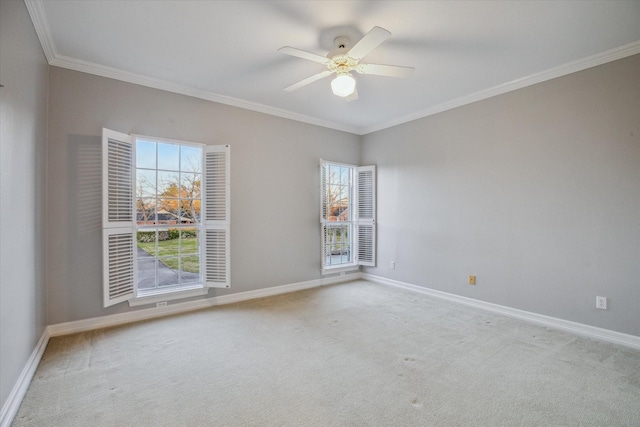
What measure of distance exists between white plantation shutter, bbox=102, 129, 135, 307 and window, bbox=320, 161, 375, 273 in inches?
114

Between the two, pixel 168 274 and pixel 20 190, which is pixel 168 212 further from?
pixel 168 274

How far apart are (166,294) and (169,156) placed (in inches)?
67.9

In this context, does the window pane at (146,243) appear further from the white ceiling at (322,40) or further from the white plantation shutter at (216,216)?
the white ceiling at (322,40)

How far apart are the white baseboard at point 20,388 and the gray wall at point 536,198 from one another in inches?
172

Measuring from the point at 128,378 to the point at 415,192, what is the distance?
413cm

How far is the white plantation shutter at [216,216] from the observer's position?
3807mm

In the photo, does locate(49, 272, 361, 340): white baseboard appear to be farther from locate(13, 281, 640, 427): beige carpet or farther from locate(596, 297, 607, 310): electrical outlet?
locate(596, 297, 607, 310): electrical outlet

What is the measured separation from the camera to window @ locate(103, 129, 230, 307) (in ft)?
Result: 10.5

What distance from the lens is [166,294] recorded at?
11.7 ft

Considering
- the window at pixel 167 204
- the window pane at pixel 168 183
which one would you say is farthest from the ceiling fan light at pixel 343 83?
the window pane at pixel 168 183

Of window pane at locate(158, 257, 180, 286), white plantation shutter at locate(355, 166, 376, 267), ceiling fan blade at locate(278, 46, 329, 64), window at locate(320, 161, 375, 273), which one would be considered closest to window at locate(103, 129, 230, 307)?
window pane at locate(158, 257, 180, 286)

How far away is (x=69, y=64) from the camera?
9.91 ft

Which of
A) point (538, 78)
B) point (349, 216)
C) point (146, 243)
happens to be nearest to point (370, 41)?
point (538, 78)

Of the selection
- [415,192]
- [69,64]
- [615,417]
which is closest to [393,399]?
[615,417]
